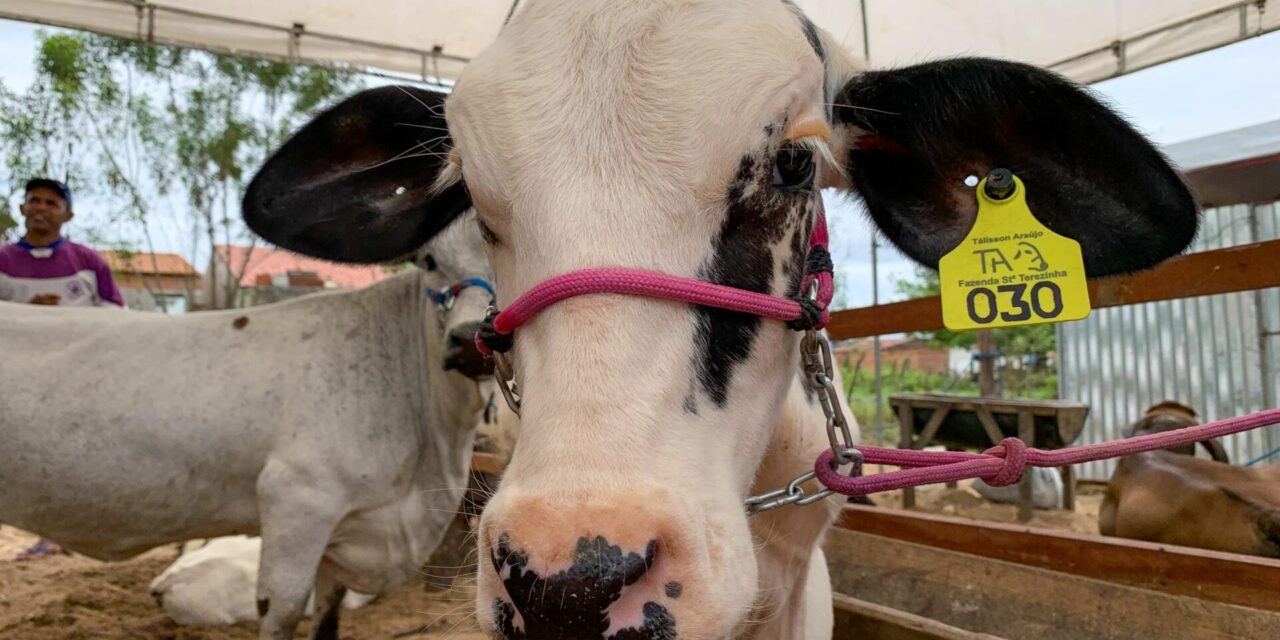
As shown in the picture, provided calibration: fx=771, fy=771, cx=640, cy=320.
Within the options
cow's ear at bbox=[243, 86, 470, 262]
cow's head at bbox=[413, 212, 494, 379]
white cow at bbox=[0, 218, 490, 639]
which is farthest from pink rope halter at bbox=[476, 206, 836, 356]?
white cow at bbox=[0, 218, 490, 639]

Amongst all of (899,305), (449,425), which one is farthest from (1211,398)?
(449,425)

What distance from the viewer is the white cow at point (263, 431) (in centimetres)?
329

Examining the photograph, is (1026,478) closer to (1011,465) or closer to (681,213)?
(1011,465)

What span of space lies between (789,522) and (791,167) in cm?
81

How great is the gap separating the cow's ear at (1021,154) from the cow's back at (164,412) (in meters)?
2.77

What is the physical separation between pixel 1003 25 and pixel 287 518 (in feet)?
18.2

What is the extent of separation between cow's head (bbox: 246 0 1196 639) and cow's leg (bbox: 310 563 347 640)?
278 cm

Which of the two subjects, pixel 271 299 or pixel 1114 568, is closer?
pixel 1114 568

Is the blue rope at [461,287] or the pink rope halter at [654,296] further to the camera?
the blue rope at [461,287]

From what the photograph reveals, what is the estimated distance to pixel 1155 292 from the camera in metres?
2.67

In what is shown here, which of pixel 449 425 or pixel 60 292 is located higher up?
pixel 60 292

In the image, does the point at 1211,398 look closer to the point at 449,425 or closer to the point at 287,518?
the point at 449,425

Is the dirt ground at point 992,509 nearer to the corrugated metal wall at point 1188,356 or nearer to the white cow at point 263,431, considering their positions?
the corrugated metal wall at point 1188,356

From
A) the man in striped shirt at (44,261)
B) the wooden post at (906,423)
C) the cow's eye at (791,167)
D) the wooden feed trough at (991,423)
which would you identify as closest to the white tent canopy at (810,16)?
the man in striped shirt at (44,261)
